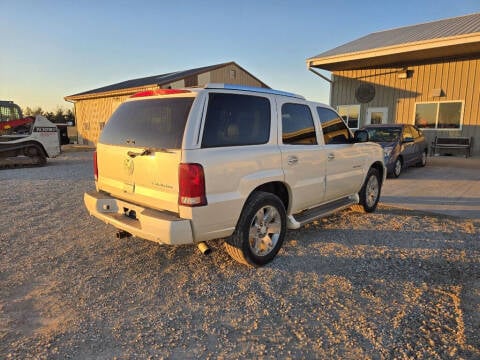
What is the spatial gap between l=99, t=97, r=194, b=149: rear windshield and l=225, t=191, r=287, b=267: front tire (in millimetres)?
1065

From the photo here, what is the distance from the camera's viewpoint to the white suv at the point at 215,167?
3.01 m

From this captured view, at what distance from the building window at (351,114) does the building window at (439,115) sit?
266cm

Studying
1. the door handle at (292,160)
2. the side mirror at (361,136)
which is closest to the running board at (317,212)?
the door handle at (292,160)

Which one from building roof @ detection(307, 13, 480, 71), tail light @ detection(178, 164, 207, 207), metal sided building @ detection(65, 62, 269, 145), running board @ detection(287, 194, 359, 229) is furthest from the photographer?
metal sided building @ detection(65, 62, 269, 145)

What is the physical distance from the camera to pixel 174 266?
3709 mm

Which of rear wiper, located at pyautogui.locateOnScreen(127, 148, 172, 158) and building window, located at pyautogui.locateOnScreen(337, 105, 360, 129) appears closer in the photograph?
rear wiper, located at pyautogui.locateOnScreen(127, 148, 172, 158)

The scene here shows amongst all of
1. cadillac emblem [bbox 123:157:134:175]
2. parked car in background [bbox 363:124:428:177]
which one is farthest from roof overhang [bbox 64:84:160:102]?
cadillac emblem [bbox 123:157:134:175]

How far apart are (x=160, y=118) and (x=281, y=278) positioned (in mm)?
2090

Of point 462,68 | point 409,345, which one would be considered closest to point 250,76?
point 462,68

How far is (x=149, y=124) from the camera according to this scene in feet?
11.2

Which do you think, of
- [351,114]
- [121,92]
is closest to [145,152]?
[351,114]

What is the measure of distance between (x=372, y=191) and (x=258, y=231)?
312 centimetres

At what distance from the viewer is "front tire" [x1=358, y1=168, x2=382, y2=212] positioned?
5679mm

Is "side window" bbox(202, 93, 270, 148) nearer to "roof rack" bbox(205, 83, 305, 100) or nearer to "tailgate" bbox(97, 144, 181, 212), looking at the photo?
"roof rack" bbox(205, 83, 305, 100)
